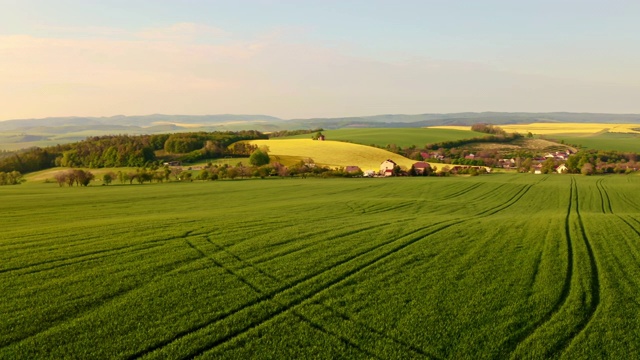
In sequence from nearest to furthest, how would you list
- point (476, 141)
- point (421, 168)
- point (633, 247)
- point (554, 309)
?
point (554, 309) → point (633, 247) → point (421, 168) → point (476, 141)

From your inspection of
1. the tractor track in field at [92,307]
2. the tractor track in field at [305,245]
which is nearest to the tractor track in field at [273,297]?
the tractor track in field at [305,245]

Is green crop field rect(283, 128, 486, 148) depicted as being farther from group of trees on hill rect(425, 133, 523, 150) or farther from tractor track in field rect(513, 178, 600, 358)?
tractor track in field rect(513, 178, 600, 358)

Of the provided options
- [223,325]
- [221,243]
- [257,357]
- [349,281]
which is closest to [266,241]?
[221,243]

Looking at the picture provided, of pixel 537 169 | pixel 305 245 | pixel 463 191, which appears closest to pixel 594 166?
pixel 537 169

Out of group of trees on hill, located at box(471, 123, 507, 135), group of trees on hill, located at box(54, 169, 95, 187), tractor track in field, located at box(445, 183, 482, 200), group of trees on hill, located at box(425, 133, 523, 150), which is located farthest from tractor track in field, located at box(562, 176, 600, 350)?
group of trees on hill, located at box(471, 123, 507, 135)

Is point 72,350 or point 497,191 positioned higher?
point 72,350

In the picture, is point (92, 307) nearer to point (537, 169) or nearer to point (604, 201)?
point (604, 201)

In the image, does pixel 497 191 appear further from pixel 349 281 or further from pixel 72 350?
pixel 72 350

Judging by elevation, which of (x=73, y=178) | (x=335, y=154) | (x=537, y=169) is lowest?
(x=537, y=169)
